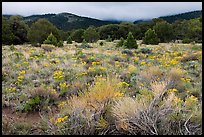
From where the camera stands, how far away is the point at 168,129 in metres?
3.70

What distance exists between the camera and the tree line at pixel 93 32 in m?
27.5

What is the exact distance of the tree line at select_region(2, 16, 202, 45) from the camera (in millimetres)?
27469

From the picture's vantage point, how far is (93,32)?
3716 cm

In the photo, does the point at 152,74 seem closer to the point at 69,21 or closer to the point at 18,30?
the point at 18,30

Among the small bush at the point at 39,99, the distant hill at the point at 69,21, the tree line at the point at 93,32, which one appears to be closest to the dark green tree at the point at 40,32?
the tree line at the point at 93,32

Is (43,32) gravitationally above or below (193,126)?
below

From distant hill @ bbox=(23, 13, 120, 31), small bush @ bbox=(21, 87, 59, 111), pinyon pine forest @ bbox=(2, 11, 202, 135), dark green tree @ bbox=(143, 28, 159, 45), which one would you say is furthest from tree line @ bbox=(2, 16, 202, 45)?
distant hill @ bbox=(23, 13, 120, 31)

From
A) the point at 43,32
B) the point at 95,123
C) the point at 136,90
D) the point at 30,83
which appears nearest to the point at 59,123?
the point at 95,123

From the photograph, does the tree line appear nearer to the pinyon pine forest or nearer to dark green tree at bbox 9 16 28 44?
dark green tree at bbox 9 16 28 44

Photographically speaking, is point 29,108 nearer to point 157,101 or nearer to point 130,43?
point 157,101

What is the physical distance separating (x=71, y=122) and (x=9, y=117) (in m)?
1.54

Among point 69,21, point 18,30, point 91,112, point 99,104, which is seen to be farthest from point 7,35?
point 69,21

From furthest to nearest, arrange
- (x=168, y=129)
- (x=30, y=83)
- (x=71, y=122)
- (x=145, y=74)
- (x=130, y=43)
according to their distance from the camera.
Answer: (x=130, y=43) < (x=145, y=74) < (x=30, y=83) < (x=71, y=122) < (x=168, y=129)

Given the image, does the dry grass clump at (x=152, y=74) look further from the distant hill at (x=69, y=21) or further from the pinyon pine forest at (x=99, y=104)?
the distant hill at (x=69, y=21)
